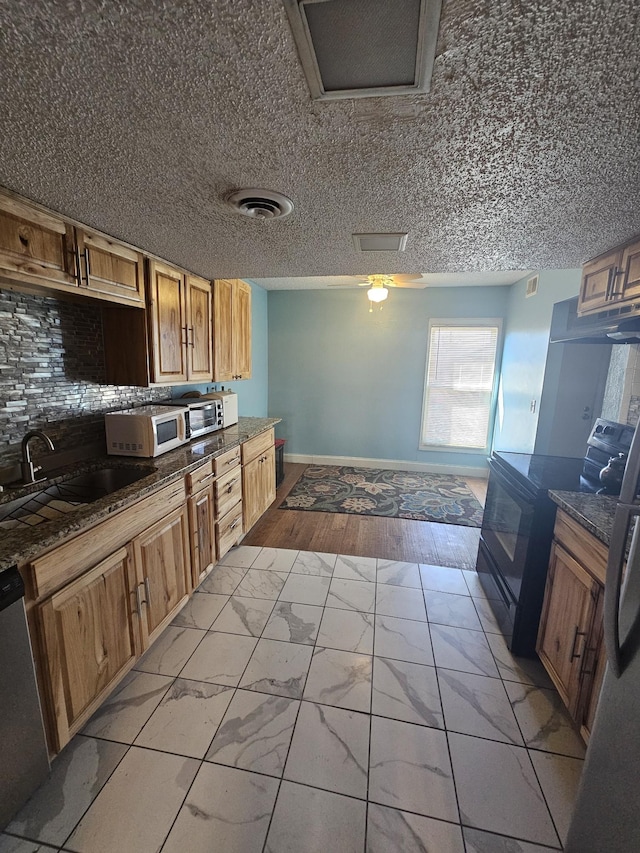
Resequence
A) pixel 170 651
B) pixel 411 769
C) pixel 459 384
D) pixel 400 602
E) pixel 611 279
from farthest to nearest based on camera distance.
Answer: pixel 459 384 → pixel 400 602 → pixel 170 651 → pixel 611 279 → pixel 411 769

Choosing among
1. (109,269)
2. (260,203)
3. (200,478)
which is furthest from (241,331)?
(260,203)

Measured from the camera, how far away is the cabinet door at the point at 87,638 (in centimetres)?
124

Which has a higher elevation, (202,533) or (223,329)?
(223,329)

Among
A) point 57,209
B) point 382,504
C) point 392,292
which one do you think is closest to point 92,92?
point 57,209

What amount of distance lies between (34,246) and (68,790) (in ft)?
6.83

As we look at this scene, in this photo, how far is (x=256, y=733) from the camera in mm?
1444

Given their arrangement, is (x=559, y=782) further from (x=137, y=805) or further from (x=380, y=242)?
(x=380, y=242)

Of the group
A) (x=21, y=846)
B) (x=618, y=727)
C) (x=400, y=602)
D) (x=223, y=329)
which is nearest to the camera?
(x=618, y=727)

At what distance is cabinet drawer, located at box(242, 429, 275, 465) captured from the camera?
2.90 meters

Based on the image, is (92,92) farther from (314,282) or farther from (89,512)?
(314,282)

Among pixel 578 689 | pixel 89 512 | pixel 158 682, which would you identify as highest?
pixel 89 512

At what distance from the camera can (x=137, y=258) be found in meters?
2.00

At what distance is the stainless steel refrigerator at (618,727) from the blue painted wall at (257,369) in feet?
12.6

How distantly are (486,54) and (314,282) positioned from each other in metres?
3.87
